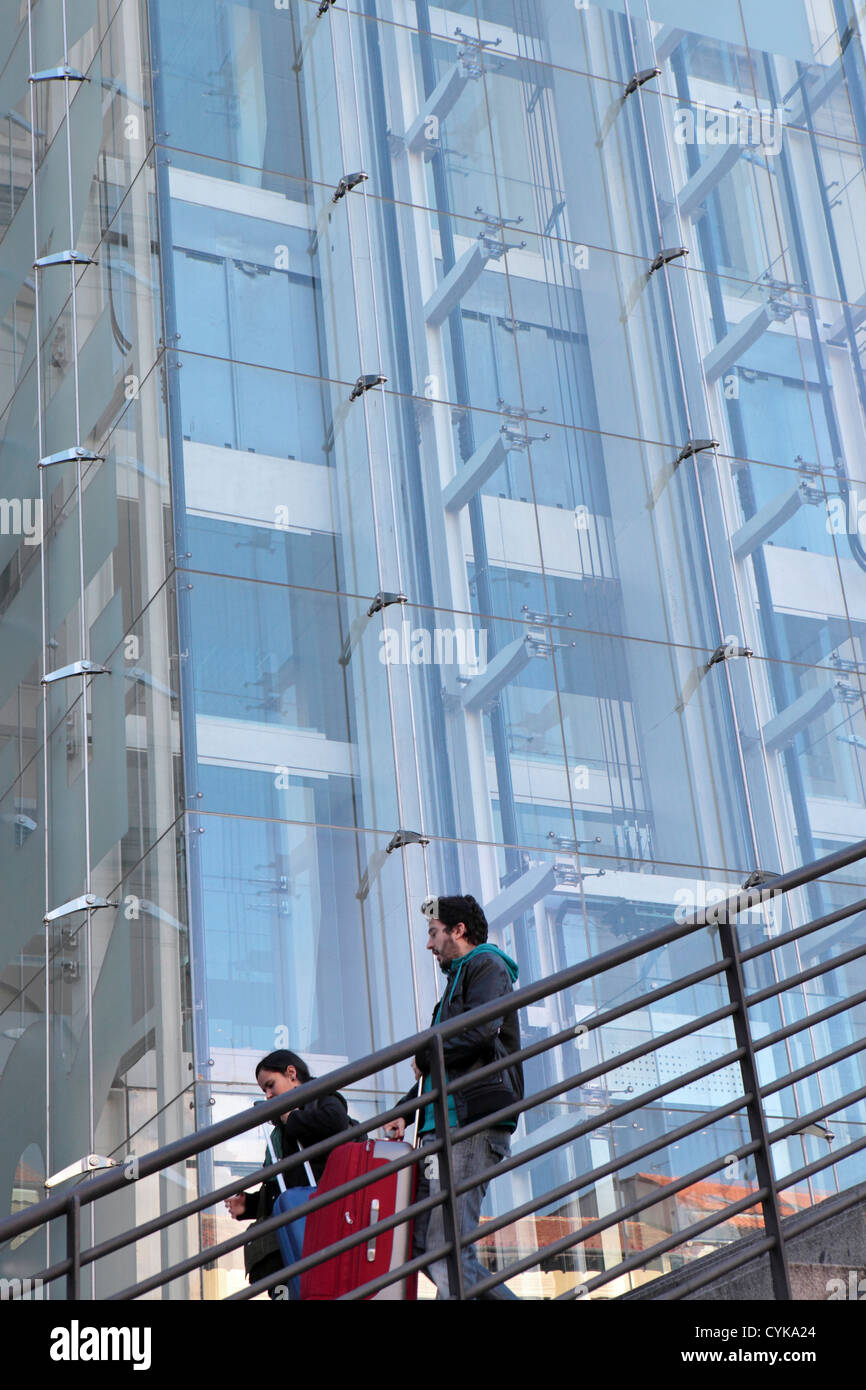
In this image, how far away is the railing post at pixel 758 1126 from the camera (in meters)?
5.27

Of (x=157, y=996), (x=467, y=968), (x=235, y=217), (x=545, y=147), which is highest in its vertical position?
(x=545, y=147)

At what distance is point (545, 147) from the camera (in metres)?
12.6

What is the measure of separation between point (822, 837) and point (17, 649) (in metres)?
5.01

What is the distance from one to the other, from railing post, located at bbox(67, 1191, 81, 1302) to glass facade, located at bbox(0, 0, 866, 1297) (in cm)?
482

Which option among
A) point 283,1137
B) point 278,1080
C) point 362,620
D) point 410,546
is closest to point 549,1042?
point 283,1137

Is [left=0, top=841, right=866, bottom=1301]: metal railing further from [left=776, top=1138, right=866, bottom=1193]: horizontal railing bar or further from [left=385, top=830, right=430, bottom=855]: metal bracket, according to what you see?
[left=385, top=830, right=430, bottom=855]: metal bracket

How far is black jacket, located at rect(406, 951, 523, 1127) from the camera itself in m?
5.93

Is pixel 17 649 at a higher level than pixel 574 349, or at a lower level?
lower

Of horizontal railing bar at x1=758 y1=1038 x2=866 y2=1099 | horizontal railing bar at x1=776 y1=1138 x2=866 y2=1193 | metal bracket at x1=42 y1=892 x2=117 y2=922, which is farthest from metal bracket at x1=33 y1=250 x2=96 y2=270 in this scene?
horizontal railing bar at x1=776 y1=1138 x2=866 y2=1193

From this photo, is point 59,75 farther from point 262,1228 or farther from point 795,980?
point 262,1228

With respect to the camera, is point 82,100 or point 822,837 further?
point 82,100

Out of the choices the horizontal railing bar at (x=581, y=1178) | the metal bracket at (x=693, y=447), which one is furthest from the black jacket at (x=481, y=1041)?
the metal bracket at (x=693, y=447)

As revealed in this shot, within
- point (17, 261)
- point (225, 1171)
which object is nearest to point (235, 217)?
point (17, 261)

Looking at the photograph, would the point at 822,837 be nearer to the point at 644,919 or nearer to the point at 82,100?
the point at 644,919
